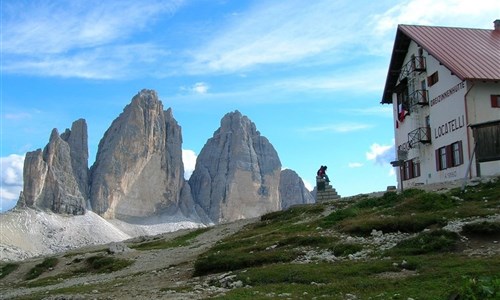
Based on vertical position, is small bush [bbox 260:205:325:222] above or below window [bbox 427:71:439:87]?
below

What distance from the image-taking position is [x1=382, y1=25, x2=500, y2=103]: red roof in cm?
4150

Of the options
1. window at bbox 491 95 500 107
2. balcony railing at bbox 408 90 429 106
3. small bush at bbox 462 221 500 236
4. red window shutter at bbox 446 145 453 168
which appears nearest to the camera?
small bush at bbox 462 221 500 236

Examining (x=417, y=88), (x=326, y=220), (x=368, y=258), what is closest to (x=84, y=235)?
(x=417, y=88)

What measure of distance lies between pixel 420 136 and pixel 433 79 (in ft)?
16.0

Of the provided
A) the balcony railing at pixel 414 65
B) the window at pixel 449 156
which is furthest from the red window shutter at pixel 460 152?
the balcony railing at pixel 414 65

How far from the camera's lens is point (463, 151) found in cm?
4150

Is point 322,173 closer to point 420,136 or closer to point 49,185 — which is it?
point 420,136

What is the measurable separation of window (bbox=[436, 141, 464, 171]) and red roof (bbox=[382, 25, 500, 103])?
5.35 meters

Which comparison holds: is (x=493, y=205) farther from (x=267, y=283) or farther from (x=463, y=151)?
(x=463, y=151)

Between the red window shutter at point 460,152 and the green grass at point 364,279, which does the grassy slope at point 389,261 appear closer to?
the green grass at point 364,279

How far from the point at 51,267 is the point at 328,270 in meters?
34.5

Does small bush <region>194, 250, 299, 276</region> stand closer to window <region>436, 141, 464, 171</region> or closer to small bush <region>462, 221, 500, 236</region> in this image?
small bush <region>462, 221, 500, 236</region>

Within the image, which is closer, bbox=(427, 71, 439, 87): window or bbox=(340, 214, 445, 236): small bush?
bbox=(340, 214, 445, 236): small bush

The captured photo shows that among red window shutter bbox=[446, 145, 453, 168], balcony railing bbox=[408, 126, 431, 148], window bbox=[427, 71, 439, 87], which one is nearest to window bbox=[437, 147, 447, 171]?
red window shutter bbox=[446, 145, 453, 168]
